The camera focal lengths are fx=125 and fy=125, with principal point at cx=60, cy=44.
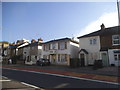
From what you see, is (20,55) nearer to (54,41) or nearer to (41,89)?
(54,41)

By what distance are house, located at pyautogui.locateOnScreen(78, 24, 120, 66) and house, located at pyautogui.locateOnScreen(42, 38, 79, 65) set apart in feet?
10.3

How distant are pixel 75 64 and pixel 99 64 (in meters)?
4.40

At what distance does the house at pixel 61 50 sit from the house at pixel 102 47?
314 cm

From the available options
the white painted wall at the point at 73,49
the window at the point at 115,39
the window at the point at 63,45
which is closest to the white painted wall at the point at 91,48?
the window at the point at 115,39

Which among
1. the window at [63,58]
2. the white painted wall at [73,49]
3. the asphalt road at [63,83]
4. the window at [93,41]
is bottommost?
the asphalt road at [63,83]

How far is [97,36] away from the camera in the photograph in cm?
2523

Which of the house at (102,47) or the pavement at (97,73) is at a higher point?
the house at (102,47)

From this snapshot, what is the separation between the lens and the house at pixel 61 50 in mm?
29219

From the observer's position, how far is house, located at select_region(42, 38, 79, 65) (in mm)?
29219

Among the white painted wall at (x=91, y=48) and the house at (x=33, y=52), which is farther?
the house at (x=33, y=52)

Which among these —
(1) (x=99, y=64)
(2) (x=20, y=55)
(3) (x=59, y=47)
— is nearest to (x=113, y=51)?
(1) (x=99, y=64)

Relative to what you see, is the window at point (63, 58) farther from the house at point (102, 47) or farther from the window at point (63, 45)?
the house at point (102, 47)

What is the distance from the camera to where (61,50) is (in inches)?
1204

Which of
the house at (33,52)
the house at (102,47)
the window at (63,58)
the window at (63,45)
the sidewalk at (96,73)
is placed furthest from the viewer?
the house at (33,52)
